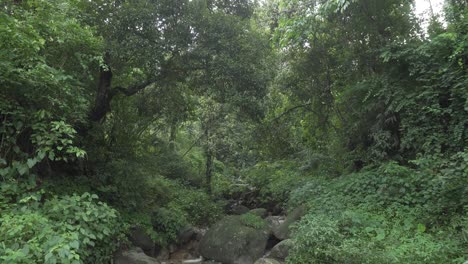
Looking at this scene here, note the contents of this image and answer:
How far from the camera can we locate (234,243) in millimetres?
8797

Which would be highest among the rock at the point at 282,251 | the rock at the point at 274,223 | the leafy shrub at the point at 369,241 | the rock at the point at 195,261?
the leafy shrub at the point at 369,241

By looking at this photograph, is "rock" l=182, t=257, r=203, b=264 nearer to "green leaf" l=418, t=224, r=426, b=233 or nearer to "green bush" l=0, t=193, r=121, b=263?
"green bush" l=0, t=193, r=121, b=263

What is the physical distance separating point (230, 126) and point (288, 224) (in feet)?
18.9

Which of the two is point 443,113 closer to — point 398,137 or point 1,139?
point 398,137

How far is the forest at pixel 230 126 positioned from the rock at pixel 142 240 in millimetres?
32

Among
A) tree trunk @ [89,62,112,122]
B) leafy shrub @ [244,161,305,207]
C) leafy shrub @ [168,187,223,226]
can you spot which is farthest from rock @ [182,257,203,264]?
tree trunk @ [89,62,112,122]

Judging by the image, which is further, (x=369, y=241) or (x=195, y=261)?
(x=195, y=261)

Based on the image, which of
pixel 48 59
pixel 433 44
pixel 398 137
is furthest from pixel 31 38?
pixel 398 137

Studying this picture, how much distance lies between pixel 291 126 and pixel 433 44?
7.15m

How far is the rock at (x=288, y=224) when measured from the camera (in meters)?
8.58

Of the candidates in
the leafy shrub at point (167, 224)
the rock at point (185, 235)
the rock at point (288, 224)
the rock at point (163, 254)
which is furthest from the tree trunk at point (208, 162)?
the rock at point (288, 224)

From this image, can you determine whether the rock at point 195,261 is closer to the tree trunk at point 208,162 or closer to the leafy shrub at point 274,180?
the leafy shrub at point 274,180

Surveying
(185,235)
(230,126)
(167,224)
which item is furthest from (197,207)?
(230,126)

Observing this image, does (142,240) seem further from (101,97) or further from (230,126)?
(230,126)
